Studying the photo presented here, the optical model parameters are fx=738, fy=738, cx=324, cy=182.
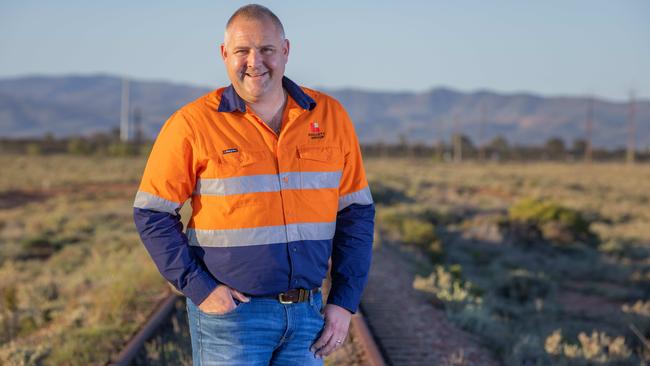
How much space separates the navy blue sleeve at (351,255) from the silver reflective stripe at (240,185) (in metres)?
0.44

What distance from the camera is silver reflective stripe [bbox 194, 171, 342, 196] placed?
2.94 meters

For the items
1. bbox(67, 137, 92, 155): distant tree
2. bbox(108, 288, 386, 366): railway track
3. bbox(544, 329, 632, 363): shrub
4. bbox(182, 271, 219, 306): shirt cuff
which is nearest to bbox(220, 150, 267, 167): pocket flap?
bbox(182, 271, 219, 306): shirt cuff

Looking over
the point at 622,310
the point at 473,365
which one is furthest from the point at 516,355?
the point at 622,310

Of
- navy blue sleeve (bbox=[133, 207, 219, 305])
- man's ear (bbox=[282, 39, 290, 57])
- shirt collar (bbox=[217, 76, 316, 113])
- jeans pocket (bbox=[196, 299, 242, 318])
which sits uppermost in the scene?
man's ear (bbox=[282, 39, 290, 57])

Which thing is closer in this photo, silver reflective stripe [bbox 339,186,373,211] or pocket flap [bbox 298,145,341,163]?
pocket flap [bbox 298,145,341,163]

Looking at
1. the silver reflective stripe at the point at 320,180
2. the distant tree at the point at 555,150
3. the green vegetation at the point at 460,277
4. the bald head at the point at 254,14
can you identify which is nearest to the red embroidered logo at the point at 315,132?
the silver reflective stripe at the point at 320,180

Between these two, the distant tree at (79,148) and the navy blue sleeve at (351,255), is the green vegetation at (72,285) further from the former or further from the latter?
the distant tree at (79,148)

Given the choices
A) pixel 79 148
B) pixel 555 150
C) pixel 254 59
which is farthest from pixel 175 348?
pixel 555 150

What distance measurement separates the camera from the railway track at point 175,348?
6.13 metres

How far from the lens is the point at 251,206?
2947 millimetres

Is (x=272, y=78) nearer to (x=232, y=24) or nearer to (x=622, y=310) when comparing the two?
(x=232, y=24)

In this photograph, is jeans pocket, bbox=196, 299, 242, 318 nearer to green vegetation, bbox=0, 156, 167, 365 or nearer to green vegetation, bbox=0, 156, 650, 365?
green vegetation, bbox=0, 156, 650, 365

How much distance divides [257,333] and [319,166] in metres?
0.73

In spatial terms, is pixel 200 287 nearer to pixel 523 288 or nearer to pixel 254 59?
pixel 254 59
